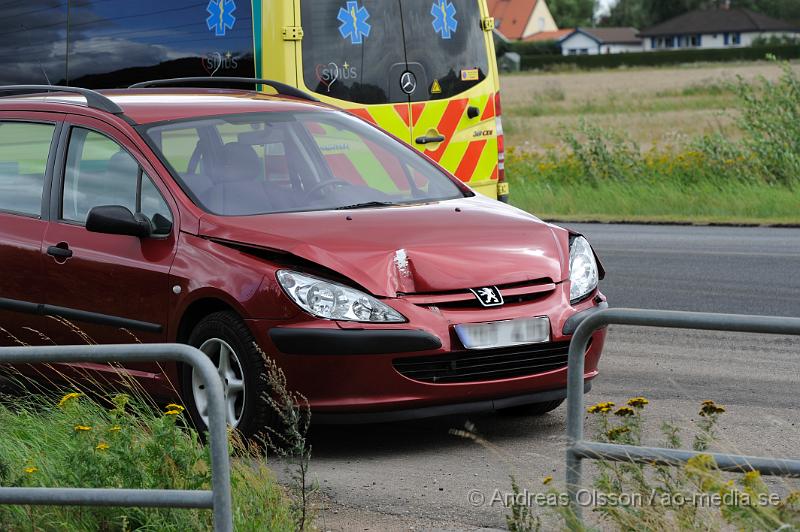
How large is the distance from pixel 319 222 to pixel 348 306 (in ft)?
2.03

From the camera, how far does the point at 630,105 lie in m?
52.9

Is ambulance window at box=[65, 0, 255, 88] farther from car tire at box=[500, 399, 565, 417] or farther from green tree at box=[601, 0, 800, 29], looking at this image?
green tree at box=[601, 0, 800, 29]

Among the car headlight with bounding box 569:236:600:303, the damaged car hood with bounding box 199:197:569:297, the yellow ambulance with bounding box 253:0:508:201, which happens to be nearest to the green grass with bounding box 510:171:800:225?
the yellow ambulance with bounding box 253:0:508:201

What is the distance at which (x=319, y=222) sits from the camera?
22.0 feet

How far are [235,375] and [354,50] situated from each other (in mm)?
6237

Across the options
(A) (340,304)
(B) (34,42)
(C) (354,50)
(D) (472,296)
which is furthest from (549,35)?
(A) (340,304)

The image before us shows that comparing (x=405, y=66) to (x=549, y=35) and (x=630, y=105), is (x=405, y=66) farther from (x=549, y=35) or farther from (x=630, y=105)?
(x=549, y=35)

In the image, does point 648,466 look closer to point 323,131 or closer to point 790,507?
point 790,507

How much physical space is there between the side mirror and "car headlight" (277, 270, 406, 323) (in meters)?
0.94

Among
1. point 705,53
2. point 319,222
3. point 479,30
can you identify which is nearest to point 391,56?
point 479,30

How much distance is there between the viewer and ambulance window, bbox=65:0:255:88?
12.5 meters

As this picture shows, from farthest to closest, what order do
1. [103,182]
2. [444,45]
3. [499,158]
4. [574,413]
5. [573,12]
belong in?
1. [573,12]
2. [499,158]
3. [444,45]
4. [103,182]
5. [574,413]

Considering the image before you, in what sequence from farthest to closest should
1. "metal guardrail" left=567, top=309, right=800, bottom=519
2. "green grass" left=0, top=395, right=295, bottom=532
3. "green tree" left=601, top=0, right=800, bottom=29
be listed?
"green tree" left=601, top=0, right=800, bottom=29
"green grass" left=0, top=395, right=295, bottom=532
"metal guardrail" left=567, top=309, right=800, bottom=519

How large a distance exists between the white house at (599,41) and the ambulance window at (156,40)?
15202 cm
